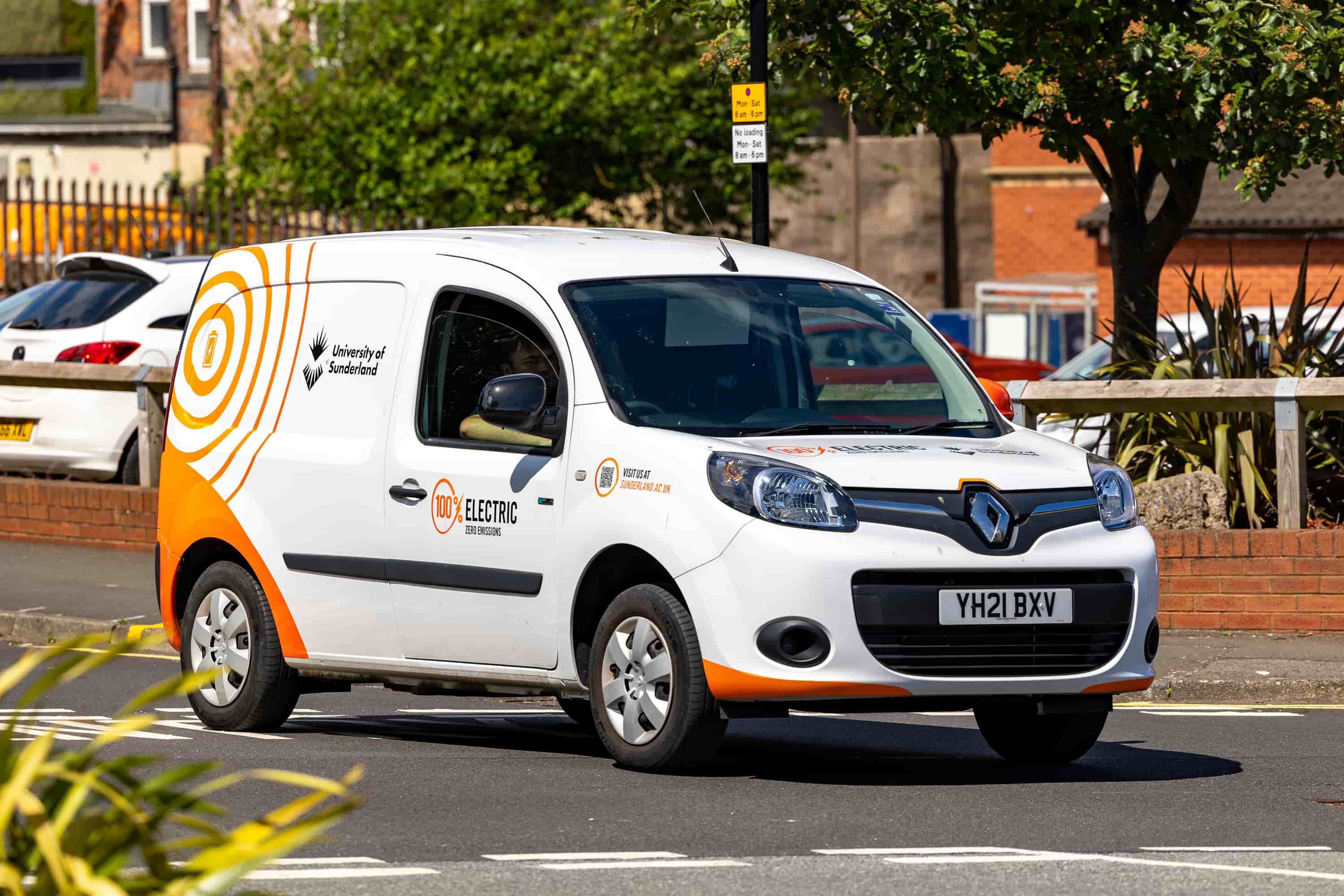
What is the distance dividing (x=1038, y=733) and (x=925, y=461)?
1362 millimetres

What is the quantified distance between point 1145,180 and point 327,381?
7834 mm

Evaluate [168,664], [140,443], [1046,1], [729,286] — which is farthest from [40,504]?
[729,286]

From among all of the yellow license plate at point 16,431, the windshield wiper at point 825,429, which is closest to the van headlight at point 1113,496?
the windshield wiper at point 825,429

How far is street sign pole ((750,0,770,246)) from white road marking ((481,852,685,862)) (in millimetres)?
7209

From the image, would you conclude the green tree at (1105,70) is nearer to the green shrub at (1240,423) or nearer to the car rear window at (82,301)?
the green shrub at (1240,423)

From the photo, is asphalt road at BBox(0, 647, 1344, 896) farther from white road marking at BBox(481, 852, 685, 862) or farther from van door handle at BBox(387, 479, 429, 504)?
van door handle at BBox(387, 479, 429, 504)

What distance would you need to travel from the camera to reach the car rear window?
639 inches

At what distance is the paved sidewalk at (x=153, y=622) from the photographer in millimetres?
10461

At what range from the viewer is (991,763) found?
8.38 m

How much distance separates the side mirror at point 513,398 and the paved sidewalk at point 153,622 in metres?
3.77

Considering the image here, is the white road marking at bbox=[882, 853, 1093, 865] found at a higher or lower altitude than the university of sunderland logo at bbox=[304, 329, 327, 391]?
lower

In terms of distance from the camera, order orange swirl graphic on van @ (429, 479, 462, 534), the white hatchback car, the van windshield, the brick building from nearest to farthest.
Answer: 1. the van windshield
2. orange swirl graphic on van @ (429, 479, 462, 534)
3. the white hatchback car
4. the brick building

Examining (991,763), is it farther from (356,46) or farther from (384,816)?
(356,46)

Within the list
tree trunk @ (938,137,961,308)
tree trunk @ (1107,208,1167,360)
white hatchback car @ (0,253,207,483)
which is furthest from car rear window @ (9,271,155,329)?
tree trunk @ (938,137,961,308)
